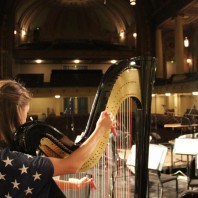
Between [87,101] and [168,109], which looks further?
[87,101]

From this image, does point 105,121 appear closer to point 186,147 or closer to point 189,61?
point 186,147

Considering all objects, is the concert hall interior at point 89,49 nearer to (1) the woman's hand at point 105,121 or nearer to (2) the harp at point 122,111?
(2) the harp at point 122,111

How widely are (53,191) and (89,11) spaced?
91.7 ft

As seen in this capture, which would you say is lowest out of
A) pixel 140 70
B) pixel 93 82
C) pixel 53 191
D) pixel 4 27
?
pixel 53 191

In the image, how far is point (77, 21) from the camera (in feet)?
94.9

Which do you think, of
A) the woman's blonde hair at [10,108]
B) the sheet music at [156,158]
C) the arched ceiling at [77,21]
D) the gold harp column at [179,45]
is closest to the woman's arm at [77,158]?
the woman's blonde hair at [10,108]

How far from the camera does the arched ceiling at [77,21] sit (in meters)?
27.8

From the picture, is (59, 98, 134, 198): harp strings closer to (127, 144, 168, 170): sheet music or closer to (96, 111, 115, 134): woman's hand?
(96, 111, 115, 134): woman's hand

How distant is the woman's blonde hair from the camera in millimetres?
1406

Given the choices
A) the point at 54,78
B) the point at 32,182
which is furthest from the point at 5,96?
the point at 54,78

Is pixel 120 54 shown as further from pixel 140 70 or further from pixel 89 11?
pixel 140 70

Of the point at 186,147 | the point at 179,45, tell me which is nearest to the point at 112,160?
the point at 186,147

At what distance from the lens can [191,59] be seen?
26.2 metres

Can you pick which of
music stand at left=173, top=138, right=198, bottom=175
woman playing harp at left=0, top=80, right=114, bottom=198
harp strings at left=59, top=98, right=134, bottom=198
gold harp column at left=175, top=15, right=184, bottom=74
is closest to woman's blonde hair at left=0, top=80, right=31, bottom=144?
woman playing harp at left=0, top=80, right=114, bottom=198
